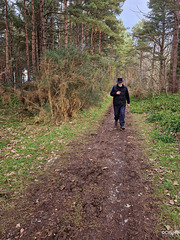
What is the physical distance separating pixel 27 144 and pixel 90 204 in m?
3.56

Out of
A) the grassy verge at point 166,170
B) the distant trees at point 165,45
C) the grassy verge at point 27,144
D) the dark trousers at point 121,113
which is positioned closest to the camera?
the grassy verge at point 166,170

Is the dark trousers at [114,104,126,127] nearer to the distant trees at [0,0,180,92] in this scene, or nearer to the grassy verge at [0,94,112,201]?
the grassy verge at [0,94,112,201]

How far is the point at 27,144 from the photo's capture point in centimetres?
526

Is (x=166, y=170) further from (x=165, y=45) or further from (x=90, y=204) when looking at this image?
Result: (x=165, y=45)

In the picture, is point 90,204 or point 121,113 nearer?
point 90,204

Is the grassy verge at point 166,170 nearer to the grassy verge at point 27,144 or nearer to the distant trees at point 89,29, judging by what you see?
the grassy verge at point 27,144

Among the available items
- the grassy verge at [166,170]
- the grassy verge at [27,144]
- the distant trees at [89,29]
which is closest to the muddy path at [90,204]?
the grassy verge at [166,170]

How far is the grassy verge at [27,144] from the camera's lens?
3512mm

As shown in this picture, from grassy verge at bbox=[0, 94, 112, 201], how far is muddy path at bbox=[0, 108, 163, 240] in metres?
0.52

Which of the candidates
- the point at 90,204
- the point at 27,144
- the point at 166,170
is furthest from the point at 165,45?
the point at 90,204

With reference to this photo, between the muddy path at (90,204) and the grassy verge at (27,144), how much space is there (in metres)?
0.52

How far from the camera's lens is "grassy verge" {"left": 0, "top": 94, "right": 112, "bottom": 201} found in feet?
11.5

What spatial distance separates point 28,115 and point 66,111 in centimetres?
230

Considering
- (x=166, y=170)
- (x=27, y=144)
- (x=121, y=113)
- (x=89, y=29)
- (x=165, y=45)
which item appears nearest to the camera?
(x=166, y=170)
